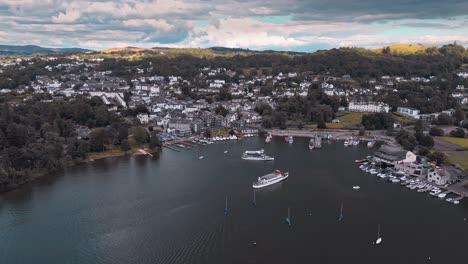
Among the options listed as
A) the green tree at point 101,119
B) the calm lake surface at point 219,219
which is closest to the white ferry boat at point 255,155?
the calm lake surface at point 219,219

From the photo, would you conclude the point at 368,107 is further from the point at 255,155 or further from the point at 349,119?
the point at 255,155

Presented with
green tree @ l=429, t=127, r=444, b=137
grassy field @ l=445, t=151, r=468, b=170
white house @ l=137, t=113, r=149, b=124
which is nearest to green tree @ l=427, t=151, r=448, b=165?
grassy field @ l=445, t=151, r=468, b=170

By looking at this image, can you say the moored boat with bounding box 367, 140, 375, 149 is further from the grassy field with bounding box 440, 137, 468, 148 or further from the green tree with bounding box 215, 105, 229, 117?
the green tree with bounding box 215, 105, 229, 117

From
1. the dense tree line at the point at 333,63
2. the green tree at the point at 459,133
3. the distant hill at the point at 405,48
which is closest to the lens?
the green tree at the point at 459,133

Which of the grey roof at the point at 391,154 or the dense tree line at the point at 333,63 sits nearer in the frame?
the grey roof at the point at 391,154

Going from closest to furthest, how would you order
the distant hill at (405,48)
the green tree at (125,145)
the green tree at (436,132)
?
the green tree at (125,145)
the green tree at (436,132)
the distant hill at (405,48)

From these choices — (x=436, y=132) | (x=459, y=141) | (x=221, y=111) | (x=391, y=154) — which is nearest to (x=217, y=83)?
(x=221, y=111)

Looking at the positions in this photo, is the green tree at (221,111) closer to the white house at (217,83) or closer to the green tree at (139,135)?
the green tree at (139,135)
